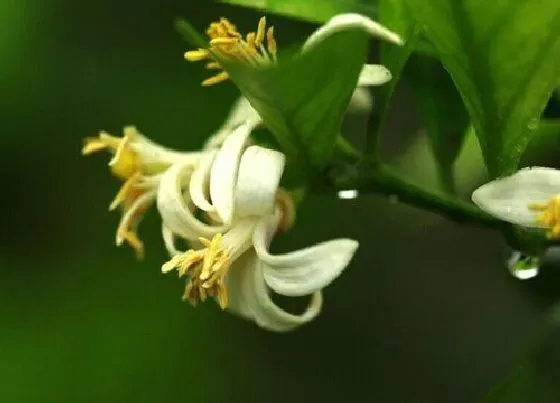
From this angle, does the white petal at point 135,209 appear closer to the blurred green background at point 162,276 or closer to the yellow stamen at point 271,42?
the yellow stamen at point 271,42

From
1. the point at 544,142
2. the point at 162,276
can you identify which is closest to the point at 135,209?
the point at 544,142

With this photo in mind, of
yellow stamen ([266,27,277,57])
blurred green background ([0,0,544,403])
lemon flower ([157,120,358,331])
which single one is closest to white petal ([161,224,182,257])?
lemon flower ([157,120,358,331])

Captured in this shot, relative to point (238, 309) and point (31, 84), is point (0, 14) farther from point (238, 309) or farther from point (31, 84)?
point (238, 309)

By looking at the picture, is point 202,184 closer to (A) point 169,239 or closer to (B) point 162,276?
(A) point 169,239

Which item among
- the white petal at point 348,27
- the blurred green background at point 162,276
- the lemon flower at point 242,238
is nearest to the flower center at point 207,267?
the lemon flower at point 242,238

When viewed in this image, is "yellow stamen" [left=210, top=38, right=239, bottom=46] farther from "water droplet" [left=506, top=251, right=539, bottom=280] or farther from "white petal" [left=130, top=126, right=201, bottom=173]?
"water droplet" [left=506, top=251, right=539, bottom=280]

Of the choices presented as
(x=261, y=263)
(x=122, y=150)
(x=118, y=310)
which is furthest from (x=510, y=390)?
(x=118, y=310)
